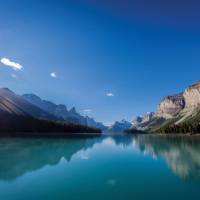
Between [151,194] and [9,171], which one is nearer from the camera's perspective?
[151,194]

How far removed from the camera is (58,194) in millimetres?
16453

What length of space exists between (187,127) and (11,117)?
470 feet

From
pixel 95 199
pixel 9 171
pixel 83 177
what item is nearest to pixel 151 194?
pixel 95 199

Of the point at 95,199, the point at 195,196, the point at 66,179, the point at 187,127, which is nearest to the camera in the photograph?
the point at 95,199

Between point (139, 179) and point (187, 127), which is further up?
point (187, 127)

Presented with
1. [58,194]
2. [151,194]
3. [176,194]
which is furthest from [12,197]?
[176,194]

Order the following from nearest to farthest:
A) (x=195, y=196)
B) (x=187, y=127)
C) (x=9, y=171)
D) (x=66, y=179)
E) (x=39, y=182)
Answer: (x=195, y=196), (x=39, y=182), (x=66, y=179), (x=9, y=171), (x=187, y=127)

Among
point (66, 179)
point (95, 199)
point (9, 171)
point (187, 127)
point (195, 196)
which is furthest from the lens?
point (187, 127)

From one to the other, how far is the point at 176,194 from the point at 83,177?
33.4ft

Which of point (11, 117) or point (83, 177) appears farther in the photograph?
point (11, 117)

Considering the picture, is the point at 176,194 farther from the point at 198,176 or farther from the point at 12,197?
the point at 12,197

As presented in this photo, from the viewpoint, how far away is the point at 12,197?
51.2 ft

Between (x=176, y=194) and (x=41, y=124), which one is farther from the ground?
(x=41, y=124)

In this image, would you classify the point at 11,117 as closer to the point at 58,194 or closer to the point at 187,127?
the point at 187,127
